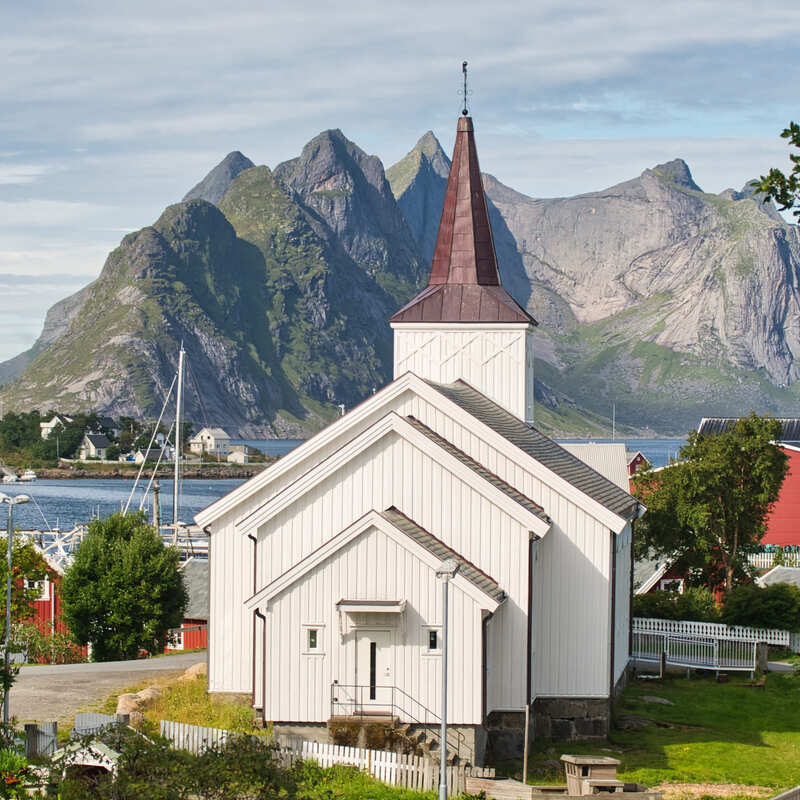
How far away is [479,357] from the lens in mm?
35062

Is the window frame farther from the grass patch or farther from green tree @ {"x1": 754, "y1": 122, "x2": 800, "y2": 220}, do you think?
green tree @ {"x1": 754, "y1": 122, "x2": 800, "y2": 220}

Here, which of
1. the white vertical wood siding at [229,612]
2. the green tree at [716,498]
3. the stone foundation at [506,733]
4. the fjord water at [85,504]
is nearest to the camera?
the stone foundation at [506,733]

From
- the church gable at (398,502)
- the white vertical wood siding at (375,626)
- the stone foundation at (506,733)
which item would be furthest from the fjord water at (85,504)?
the white vertical wood siding at (375,626)

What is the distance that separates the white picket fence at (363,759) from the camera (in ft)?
77.2

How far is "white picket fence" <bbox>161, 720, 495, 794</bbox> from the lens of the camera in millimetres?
23516

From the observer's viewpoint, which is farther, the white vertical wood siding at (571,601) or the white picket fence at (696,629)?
the white picket fence at (696,629)

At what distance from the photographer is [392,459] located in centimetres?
2759

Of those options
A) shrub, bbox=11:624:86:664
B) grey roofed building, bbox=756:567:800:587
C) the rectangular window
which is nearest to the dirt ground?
the rectangular window

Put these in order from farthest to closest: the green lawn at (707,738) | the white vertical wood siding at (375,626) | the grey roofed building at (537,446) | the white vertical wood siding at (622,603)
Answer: the white vertical wood siding at (622,603) < the grey roofed building at (537,446) < the green lawn at (707,738) < the white vertical wood siding at (375,626)

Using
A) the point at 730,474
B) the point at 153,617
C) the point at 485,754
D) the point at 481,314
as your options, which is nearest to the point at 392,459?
the point at 485,754

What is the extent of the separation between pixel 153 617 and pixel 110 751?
2147cm

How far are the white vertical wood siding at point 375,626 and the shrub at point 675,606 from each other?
2013cm

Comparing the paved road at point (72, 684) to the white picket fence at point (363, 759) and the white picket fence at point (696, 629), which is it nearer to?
the white picket fence at point (363, 759)

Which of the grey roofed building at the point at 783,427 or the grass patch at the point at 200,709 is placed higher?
the grey roofed building at the point at 783,427
